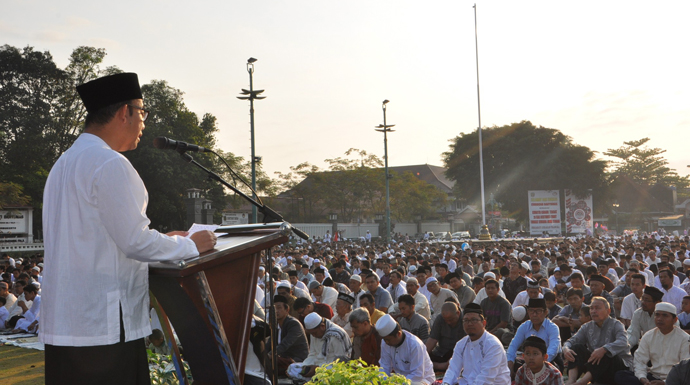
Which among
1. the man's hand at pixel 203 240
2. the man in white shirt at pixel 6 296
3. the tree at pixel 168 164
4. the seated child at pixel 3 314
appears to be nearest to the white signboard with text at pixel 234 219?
the tree at pixel 168 164

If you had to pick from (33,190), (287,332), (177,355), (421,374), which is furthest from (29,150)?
(177,355)

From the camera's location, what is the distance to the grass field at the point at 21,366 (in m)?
7.33

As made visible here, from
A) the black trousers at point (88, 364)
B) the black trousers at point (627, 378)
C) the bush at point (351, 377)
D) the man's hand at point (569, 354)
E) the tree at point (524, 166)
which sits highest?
the tree at point (524, 166)

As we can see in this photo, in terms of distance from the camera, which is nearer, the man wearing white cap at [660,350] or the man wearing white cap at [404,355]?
the man wearing white cap at [404,355]

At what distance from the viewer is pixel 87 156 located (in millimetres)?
1816

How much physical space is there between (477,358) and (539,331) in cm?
135

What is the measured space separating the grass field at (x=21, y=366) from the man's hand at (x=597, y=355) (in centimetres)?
650

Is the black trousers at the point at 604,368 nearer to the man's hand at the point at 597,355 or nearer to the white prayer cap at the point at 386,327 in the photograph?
the man's hand at the point at 597,355

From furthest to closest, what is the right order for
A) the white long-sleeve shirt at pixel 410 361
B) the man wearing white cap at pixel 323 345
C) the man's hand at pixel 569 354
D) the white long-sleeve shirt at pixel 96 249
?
the man wearing white cap at pixel 323 345
the man's hand at pixel 569 354
the white long-sleeve shirt at pixel 410 361
the white long-sleeve shirt at pixel 96 249

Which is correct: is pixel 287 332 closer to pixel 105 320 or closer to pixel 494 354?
pixel 494 354

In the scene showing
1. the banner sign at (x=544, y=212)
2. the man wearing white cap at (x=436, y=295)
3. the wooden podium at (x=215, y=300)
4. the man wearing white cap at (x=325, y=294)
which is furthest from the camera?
the banner sign at (x=544, y=212)

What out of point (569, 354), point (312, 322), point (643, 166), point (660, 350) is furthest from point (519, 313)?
point (643, 166)

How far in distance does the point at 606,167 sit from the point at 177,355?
50.2 metres

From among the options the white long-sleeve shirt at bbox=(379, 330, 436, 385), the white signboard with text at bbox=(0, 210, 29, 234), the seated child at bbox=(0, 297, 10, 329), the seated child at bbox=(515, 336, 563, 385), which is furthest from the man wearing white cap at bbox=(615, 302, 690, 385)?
the white signboard with text at bbox=(0, 210, 29, 234)
